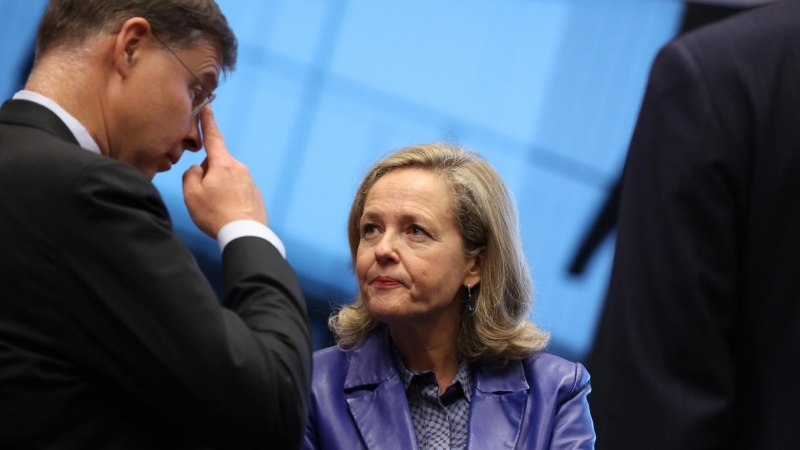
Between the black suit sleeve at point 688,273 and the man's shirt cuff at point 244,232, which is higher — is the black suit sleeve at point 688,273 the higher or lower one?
the higher one

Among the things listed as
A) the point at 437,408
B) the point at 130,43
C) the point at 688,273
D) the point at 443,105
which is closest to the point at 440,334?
the point at 437,408

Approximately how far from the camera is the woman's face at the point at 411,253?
7.60 feet

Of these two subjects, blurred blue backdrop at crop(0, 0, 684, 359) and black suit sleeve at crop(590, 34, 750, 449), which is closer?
black suit sleeve at crop(590, 34, 750, 449)

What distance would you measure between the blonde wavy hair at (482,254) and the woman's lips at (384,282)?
176 mm

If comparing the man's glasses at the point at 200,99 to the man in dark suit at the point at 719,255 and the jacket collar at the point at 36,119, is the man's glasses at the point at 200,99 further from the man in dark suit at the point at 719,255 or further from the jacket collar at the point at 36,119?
the man in dark suit at the point at 719,255

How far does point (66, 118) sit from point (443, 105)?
253cm

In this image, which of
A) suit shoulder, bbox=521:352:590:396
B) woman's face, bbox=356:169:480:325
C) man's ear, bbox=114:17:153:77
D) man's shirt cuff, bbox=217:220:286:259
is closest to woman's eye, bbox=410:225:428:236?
woman's face, bbox=356:169:480:325

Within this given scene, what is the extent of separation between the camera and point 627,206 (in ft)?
3.82

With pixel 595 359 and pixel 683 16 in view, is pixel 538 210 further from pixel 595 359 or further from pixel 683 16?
pixel 683 16

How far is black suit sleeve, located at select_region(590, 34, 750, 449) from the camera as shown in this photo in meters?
1.08

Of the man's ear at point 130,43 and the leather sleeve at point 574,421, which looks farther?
the leather sleeve at point 574,421

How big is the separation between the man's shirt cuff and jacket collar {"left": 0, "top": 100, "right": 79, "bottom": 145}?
10.0 inches

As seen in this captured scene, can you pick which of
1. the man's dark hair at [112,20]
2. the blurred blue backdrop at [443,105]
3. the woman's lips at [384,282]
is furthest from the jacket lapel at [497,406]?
the blurred blue backdrop at [443,105]

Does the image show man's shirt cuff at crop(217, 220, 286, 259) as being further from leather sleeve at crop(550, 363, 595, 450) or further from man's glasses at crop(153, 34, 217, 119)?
leather sleeve at crop(550, 363, 595, 450)
